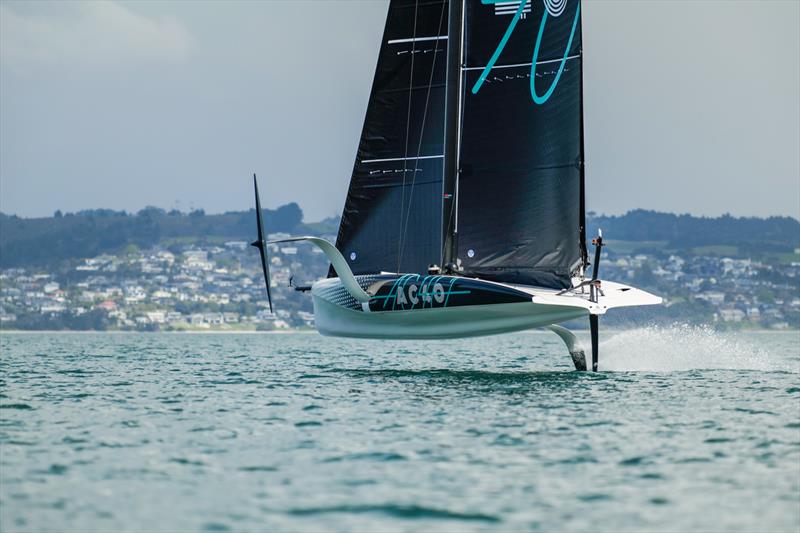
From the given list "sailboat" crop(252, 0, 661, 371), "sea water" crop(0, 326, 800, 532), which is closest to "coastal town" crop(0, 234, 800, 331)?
"sailboat" crop(252, 0, 661, 371)

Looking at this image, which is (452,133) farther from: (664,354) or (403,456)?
(403,456)

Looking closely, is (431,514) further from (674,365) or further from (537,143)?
(674,365)

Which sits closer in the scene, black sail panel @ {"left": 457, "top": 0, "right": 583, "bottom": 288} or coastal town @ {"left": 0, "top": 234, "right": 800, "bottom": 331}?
black sail panel @ {"left": 457, "top": 0, "right": 583, "bottom": 288}

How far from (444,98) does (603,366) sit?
22.1 feet

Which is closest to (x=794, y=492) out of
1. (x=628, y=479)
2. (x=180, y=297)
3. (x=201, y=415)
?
(x=628, y=479)

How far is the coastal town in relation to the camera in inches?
6142

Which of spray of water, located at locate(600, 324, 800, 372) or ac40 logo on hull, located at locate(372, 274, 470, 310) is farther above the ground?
ac40 logo on hull, located at locate(372, 274, 470, 310)

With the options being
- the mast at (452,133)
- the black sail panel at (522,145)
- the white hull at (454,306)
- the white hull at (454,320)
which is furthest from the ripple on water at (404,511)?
the mast at (452,133)

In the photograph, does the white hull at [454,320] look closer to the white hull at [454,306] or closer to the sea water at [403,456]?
the white hull at [454,306]

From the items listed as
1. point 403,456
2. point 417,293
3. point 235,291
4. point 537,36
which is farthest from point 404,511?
point 235,291

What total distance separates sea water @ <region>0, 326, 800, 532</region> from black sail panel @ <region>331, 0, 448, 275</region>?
4301mm

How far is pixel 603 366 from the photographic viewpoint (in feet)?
92.6

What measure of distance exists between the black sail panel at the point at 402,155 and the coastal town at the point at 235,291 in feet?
396

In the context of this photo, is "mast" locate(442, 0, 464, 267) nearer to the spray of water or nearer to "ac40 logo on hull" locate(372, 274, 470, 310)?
"ac40 logo on hull" locate(372, 274, 470, 310)
